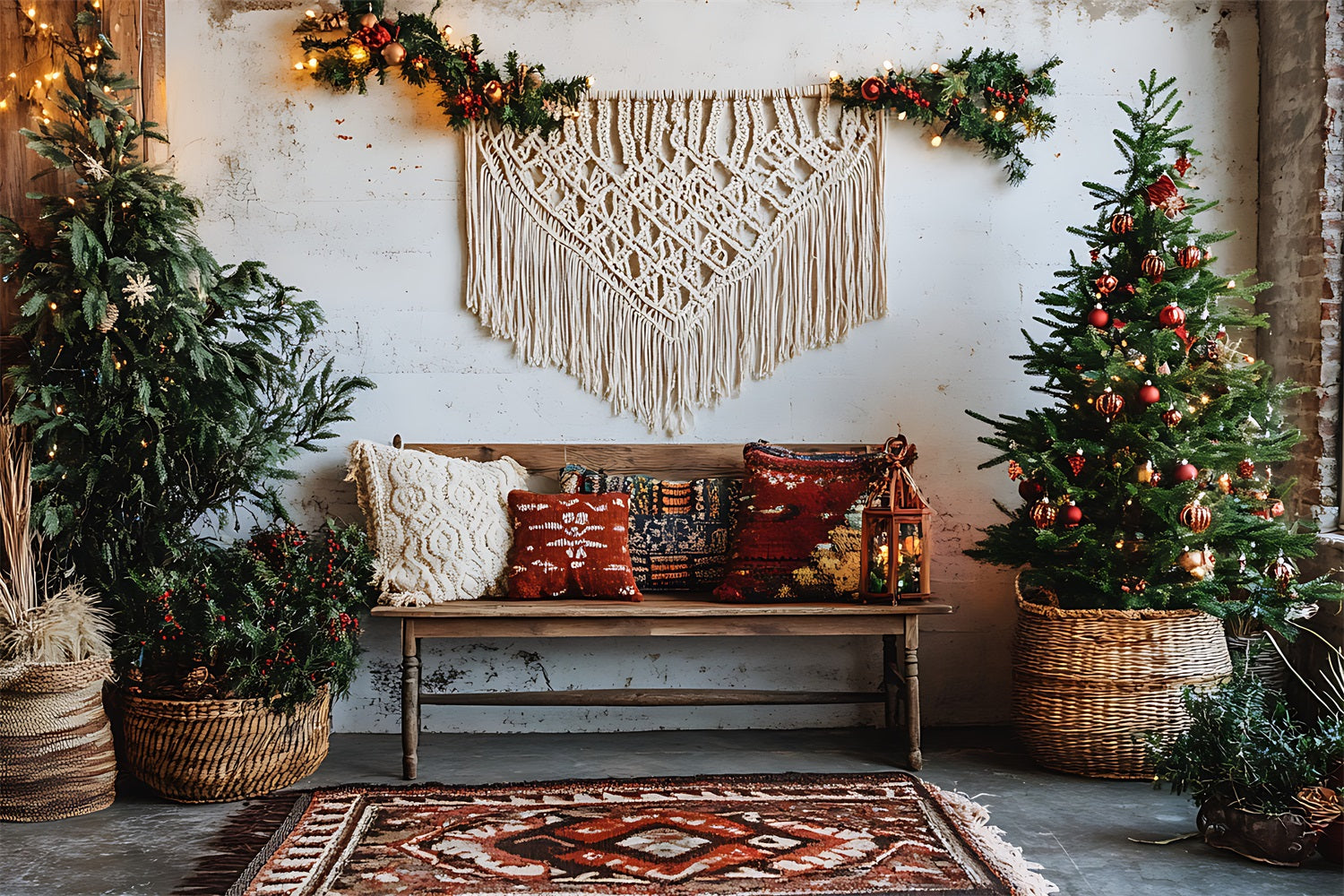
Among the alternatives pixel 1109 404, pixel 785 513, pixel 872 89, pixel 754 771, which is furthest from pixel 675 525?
pixel 872 89

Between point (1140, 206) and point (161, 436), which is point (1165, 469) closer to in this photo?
point (1140, 206)

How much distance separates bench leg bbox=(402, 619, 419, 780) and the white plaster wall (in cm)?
52

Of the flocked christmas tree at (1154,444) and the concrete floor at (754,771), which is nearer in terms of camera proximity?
the concrete floor at (754,771)

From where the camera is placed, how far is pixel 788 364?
3.56 metres

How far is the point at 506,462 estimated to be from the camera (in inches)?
133

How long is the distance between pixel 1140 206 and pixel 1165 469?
0.76 m

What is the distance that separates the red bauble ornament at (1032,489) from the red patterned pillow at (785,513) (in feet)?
1.41

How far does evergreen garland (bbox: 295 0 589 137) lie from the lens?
335 cm

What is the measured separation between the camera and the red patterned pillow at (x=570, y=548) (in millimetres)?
3113

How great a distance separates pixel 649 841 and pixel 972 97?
2.59m

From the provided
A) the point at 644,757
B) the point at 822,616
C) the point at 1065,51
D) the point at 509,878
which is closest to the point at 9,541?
the point at 509,878

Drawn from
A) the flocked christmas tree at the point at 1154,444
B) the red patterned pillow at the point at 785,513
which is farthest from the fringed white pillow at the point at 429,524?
the flocked christmas tree at the point at 1154,444

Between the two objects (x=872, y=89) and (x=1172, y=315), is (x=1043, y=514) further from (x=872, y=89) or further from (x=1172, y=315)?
(x=872, y=89)

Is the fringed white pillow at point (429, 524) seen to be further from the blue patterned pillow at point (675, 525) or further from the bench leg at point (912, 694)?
the bench leg at point (912, 694)
